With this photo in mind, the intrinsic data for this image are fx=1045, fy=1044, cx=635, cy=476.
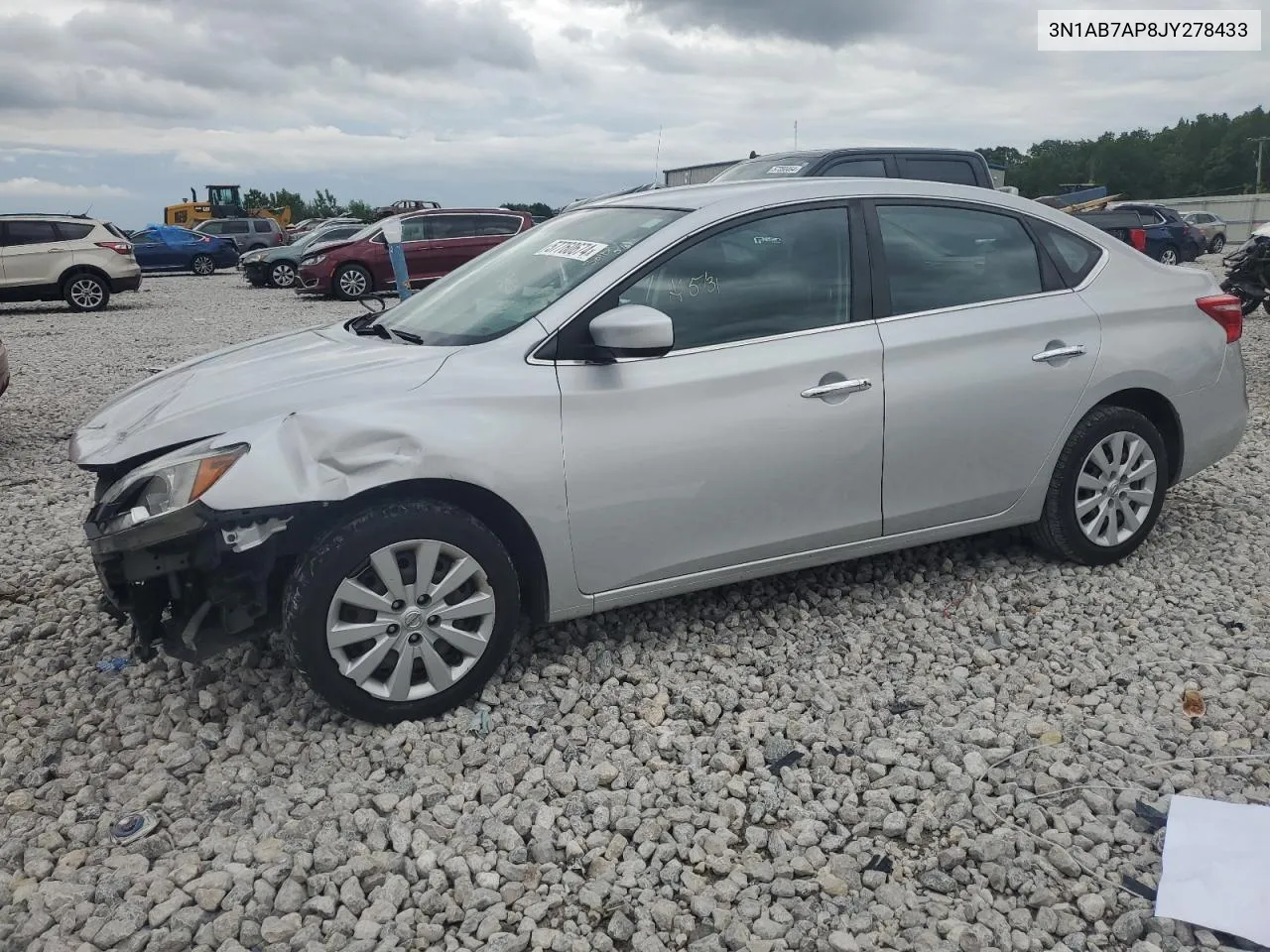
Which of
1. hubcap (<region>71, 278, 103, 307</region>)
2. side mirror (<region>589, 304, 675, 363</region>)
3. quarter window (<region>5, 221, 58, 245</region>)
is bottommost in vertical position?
hubcap (<region>71, 278, 103, 307</region>)

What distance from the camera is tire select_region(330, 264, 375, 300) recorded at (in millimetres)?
19266

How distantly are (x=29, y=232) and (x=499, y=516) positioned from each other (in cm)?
1713

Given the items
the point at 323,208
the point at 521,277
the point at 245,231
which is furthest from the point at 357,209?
the point at 521,277

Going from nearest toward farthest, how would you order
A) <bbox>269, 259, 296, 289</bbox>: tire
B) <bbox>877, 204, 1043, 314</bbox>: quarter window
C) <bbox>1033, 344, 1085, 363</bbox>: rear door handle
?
1. <bbox>877, 204, 1043, 314</bbox>: quarter window
2. <bbox>1033, 344, 1085, 363</bbox>: rear door handle
3. <bbox>269, 259, 296, 289</bbox>: tire

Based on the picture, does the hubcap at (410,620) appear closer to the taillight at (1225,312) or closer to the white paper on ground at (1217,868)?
the white paper on ground at (1217,868)

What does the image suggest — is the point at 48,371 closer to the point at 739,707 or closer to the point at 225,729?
the point at 225,729

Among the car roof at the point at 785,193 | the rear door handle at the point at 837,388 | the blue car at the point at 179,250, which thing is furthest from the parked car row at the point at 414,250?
the rear door handle at the point at 837,388

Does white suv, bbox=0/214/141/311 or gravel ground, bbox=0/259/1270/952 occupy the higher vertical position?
white suv, bbox=0/214/141/311

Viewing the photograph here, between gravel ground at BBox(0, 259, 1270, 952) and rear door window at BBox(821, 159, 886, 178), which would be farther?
rear door window at BBox(821, 159, 886, 178)

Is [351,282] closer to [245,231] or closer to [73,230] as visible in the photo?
[73,230]

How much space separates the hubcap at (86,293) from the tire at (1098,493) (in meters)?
17.5

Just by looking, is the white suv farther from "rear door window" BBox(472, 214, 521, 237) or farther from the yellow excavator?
the yellow excavator

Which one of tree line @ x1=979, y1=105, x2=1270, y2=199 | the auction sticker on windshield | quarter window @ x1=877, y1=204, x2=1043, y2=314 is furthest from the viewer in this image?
tree line @ x1=979, y1=105, x2=1270, y2=199

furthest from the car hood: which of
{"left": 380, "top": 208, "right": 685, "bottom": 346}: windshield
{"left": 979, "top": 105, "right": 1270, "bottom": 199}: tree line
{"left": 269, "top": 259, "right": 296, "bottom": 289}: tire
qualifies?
{"left": 979, "top": 105, "right": 1270, "bottom": 199}: tree line
